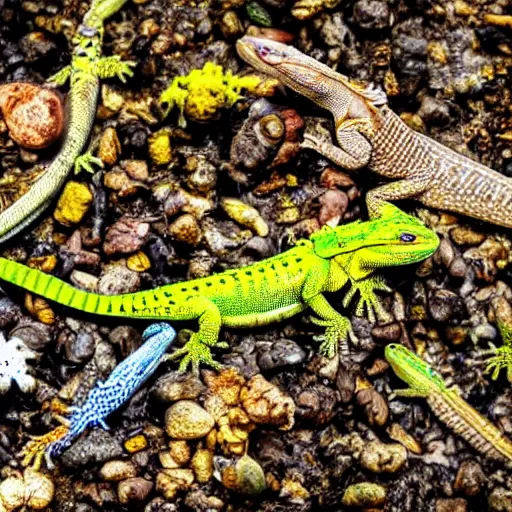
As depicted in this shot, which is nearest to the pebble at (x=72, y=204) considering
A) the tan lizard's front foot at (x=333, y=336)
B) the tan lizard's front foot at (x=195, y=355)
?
the tan lizard's front foot at (x=195, y=355)

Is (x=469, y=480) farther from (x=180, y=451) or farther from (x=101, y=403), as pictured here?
(x=101, y=403)

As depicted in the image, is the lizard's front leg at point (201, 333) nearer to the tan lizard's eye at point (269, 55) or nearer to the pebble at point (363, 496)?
the pebble at point (363, 496)

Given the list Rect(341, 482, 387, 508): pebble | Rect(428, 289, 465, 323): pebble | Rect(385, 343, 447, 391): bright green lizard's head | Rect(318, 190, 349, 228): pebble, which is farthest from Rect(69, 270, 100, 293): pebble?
Rect(428, 289, 465, 323): pebble

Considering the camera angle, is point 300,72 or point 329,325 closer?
point 329,325

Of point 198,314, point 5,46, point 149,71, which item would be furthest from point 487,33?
point 5,46

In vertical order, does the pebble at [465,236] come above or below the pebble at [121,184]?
below

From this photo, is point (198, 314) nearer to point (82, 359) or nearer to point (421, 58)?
point (82, 359)

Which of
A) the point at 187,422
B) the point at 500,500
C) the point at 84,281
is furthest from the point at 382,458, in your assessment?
the point at 84,281
